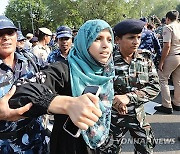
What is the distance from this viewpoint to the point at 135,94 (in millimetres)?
2174

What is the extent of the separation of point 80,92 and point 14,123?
19.2 inches

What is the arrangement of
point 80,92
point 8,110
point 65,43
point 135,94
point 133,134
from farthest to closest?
point 65,43, point 133,134, point 135,94, point 80,92, point 8,110

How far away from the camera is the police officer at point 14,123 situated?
170cm

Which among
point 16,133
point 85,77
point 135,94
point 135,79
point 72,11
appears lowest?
point 16,133

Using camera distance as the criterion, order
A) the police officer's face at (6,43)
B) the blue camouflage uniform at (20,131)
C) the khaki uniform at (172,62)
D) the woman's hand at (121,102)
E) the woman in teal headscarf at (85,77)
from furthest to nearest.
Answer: the khaki uniform at (172,62) < the woman's hand at (121,102) < the police officer's face at (6,43) < the blue camouflage uniform at (20,131) < the woman in teal headscarf at (85,77)

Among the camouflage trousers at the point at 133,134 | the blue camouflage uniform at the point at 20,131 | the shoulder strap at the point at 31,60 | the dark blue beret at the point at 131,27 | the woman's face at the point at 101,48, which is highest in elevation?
the dark blue beret at the point at 131,27

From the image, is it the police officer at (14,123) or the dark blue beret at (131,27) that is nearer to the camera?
the police officer at (14,123)

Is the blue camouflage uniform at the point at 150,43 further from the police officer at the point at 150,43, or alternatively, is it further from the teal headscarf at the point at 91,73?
the teal headscarf at the point at 91,73

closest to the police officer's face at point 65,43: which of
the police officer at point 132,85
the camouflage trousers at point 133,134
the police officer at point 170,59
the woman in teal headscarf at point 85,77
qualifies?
the police officer at point 170,59

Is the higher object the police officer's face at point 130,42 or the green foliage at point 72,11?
the green foliage at point 72,11

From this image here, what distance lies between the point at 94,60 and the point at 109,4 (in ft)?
133

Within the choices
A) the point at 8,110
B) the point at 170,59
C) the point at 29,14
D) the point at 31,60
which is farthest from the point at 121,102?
the point at 29,14

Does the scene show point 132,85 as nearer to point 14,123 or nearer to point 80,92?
point 80,92

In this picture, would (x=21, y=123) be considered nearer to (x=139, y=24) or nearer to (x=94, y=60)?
(x=94, y=60)
